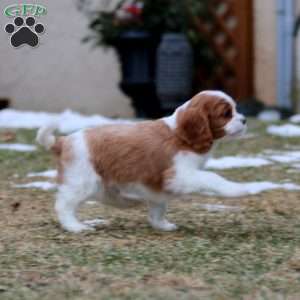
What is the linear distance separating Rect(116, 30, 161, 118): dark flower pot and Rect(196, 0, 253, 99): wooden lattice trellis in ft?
2.57

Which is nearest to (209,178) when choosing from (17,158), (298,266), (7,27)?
(298,266)

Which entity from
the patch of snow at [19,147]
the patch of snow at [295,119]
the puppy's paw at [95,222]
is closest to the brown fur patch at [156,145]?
the puppy's paw at [95,222]

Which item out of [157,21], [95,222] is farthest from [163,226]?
[157,21]

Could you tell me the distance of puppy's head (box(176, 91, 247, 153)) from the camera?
4395 millimetres

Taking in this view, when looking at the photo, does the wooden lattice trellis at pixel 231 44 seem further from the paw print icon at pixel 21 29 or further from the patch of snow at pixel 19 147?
the patch of snow at pixel 19 147

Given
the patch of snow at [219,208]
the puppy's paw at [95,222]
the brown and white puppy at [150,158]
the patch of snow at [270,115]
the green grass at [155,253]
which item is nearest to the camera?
the green grass at [155,253]

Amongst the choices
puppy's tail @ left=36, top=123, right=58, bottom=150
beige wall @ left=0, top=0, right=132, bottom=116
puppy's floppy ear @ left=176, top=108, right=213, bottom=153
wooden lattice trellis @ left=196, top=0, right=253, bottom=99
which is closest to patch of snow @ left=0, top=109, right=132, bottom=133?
beige wall @ left=0, top=0, right=132, bottom=116

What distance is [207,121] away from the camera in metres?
4.41

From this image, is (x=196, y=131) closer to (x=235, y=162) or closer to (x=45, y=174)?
(x=45, y=174)

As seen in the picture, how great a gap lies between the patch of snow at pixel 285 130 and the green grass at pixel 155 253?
256 centimetres

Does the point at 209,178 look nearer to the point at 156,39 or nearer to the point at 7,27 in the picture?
the point at 7,27

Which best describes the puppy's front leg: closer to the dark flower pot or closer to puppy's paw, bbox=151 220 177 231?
puppy's paw, bbox=151 220 177 231

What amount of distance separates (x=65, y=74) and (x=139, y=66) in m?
1.66

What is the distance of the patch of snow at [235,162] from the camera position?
6801 mm
